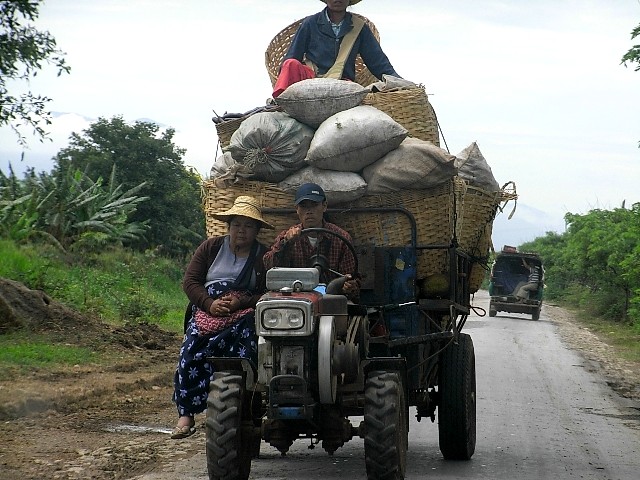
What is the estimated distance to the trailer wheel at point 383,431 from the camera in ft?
22.2

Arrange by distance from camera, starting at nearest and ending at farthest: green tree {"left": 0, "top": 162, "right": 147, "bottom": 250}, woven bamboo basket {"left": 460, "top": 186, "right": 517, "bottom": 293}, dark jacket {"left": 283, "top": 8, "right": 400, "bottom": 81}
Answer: woven bamboo basket {"left": 460, "top": 186, "right": 517, "bottom": 293} < dark jacket {"left": 283, "top": 8, "right": 400, "bottom": 81} < green tree {"left": 0, "top": 162, "right": 147, "bottom": 250}

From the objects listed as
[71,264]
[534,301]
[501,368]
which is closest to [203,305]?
[501,368]

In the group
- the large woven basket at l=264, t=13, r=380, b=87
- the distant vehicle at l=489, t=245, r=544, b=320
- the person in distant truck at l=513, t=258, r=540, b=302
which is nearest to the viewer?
the large woven basket at l=264, t=13, r=380, b=87

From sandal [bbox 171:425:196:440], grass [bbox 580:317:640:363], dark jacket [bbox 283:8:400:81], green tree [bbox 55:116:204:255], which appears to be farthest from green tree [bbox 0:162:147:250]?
sandal [bbox 171:425:196:440]

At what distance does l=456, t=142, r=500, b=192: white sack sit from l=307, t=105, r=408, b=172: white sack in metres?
1.71

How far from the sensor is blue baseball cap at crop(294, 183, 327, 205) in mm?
7754

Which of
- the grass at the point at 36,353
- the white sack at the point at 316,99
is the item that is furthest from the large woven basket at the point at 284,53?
the grass at the point at 36,353

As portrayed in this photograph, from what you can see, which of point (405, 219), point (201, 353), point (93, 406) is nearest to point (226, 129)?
point (405, 219)

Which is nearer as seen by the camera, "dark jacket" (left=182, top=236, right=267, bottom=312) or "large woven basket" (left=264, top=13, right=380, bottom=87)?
"dark jacket" (left=182, top=236, right=267, bottom=312)

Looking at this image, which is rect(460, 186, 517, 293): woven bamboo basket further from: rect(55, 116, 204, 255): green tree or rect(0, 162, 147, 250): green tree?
rect(55, 116, 204, 255): green tree

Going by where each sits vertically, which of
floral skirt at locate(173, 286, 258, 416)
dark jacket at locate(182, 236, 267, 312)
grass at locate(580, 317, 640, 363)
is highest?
dark jacket at locate(182, 236, 267, 312)

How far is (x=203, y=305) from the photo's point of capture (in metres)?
7.96

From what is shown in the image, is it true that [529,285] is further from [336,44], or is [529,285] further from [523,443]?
[336,44]

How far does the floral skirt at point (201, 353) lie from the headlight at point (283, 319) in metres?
1.24
